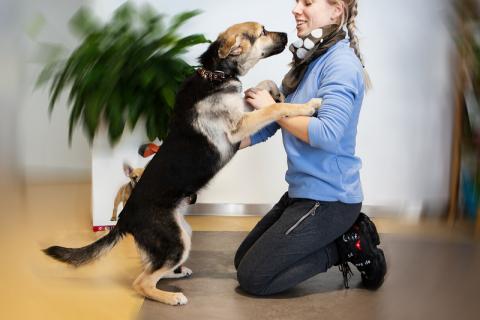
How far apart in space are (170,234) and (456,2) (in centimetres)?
115

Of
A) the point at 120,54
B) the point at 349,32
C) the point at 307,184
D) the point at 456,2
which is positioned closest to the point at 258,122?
the point at 307,184

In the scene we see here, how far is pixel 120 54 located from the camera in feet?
6.11

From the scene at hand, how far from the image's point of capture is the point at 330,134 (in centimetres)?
148

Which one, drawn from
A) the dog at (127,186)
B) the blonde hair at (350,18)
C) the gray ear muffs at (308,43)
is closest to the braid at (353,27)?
the blonde hair at (350,18)

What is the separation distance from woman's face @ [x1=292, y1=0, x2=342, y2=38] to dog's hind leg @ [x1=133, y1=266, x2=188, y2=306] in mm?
917

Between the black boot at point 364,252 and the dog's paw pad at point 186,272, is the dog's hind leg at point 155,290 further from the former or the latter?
the black boot at point 364,252

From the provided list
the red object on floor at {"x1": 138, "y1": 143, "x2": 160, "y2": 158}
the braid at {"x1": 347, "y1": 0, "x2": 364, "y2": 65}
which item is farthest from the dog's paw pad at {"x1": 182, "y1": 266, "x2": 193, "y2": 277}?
the braid at {"x1": 347, "y1": 0, "x2": 364, "y2": 65}

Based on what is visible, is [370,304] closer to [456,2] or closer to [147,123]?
[456,2]

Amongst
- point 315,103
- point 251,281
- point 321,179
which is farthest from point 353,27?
point 251,281

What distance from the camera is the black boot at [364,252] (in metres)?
1.62

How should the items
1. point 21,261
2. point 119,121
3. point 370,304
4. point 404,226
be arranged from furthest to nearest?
point 119,121 → point 21,261 → point 370,304 → point 404,226

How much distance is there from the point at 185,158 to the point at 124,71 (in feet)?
1.82

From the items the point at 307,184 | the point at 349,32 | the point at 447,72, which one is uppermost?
the point at 349,32

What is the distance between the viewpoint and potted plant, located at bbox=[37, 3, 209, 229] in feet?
5.48
